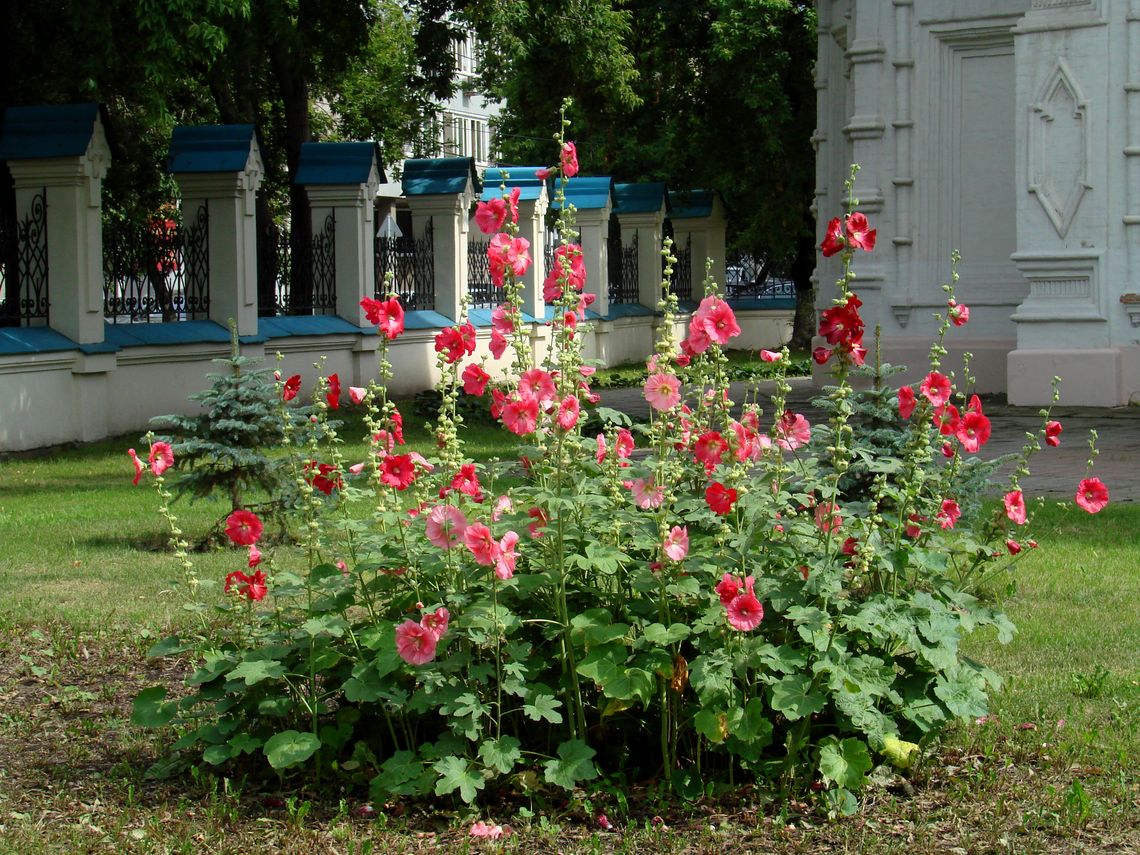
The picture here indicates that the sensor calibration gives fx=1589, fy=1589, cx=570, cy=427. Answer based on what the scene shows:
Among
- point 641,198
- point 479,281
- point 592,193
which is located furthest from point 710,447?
point 641,198

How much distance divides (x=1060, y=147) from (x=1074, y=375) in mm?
2282

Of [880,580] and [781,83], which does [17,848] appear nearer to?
[880,580]

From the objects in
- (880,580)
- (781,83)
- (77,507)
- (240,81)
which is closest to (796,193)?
(781,83)

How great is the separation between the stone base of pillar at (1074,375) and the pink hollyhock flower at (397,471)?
Answer: 12.0m

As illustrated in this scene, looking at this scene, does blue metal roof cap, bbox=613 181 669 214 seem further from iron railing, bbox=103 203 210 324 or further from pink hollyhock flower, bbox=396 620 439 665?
pink hollyhock flower, bbox=396 620 439 665

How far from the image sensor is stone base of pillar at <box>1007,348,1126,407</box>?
1553 centimetres

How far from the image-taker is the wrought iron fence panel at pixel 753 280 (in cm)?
3856

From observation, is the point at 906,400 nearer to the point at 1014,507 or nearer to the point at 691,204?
the point at 1014,507

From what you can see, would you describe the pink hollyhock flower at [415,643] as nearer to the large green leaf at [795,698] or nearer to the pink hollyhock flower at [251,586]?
the pink hollyhock flower at [251,586]

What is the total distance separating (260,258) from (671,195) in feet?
46.5

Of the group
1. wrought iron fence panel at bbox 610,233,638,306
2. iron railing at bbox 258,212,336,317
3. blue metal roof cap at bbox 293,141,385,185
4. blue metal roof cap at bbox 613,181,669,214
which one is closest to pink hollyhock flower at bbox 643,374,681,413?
iron railing at bbox 258,212,336,317

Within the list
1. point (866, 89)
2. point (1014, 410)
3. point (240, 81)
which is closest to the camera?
point (1014, 410)

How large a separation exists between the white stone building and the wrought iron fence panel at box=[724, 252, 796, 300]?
17164mm

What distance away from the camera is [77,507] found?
10.8m
